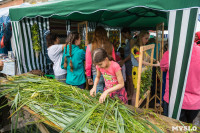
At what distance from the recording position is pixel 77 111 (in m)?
1.27

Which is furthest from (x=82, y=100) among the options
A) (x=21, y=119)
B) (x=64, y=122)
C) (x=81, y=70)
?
(x=81, y=70)

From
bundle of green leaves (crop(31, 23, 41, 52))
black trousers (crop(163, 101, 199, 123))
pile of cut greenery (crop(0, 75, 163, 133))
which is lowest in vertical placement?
black trousers (crop(163, 101, 199, 123))

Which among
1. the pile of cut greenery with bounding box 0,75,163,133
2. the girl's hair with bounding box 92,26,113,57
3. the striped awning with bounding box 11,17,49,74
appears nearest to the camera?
the pile of cut greenery with bounding box 0,75,163,133

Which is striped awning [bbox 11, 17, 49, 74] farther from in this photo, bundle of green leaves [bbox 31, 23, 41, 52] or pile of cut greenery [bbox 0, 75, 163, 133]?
pile of cut greenery [bbox 0, 75, 163, 133]

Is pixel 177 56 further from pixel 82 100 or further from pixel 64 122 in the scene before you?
pixel 64 122

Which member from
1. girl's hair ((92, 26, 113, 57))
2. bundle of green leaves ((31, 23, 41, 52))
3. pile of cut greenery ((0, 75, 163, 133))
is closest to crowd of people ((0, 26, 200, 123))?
girl's hair ((92, 26, 113, 57))

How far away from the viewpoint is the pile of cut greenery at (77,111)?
3.49 feet

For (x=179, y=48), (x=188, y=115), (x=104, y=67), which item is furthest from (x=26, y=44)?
(x=188, y=115)

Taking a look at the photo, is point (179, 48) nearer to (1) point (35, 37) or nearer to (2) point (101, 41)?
(2) point (101, 41)

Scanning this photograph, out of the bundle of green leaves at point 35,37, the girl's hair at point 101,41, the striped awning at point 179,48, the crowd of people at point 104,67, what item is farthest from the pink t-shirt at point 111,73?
the bundle of green leaves at point 35,37

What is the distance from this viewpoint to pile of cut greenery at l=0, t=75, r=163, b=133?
41.9 inches

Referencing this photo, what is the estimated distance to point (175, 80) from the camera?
153 centimetres

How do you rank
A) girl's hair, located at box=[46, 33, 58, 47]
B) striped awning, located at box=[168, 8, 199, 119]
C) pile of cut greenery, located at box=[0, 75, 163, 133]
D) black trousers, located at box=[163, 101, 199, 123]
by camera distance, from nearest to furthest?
pile of cut greenery, located at box=[0, 75, 163, 133] < striped awning, located at box=[168, 8, 199, 119] < black trousers, located at box=[163, 101, 199, 123] < girl's hair, located at box=[46, 33, 58, 47]

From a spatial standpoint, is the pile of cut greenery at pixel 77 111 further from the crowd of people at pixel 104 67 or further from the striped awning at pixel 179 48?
the striped awning at pixel 179 48
